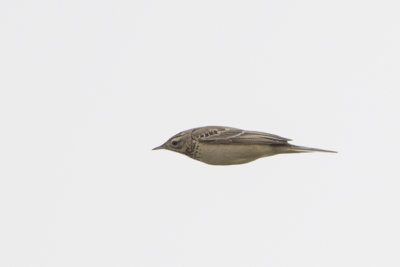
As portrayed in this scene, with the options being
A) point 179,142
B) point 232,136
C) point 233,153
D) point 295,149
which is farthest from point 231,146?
point 295,149

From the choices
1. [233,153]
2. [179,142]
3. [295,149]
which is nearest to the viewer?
[295,149]

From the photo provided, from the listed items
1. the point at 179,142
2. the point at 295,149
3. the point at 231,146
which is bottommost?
the point at 295,149

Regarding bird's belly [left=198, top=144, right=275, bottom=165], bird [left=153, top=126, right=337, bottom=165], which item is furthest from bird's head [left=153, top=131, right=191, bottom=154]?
bird's belly [left=198, top=144, right=275, bottom=165]

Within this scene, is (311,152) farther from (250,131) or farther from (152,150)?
(152,150)

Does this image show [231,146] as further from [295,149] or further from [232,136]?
[295,149]

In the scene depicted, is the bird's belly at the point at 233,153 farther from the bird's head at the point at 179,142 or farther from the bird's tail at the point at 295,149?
the bird's head at the point at 179,142

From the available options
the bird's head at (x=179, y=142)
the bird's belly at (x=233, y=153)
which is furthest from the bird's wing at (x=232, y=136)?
the bird's head at (x=179, y=142)

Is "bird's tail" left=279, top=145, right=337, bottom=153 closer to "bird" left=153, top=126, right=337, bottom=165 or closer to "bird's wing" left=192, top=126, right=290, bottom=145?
"bird" left=153, top=126, right=337, bottom=165
